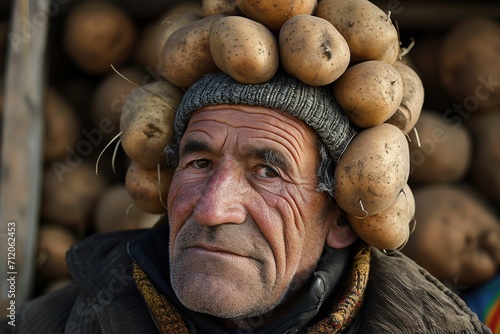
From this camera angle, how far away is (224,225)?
95.5 inches

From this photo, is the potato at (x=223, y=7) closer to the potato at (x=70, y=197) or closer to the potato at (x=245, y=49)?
the potato at (x=245, y=49)

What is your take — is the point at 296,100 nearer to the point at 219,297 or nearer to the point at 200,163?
the point at 200,163

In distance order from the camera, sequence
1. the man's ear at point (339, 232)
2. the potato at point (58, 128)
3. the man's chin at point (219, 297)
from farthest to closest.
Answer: the potato at point (58, 128) < the man's ear at point (339, 232) < the man's chin at point (219, 297)

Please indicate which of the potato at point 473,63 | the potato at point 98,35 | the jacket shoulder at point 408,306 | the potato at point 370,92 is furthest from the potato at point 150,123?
the potato at point 473,63

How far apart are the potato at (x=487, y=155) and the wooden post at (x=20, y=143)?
9.24 ft

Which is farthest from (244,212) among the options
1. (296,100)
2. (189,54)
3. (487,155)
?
(487,155)

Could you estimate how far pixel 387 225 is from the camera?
8.56 feet

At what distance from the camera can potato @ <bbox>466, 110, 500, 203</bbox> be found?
13.9ft

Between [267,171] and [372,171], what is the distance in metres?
0.40

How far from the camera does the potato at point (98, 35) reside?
15.4ft

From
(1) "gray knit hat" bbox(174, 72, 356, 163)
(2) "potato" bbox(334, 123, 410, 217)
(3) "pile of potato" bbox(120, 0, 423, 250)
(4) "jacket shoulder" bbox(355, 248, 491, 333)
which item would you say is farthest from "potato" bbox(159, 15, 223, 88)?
(4) "jacket shoulder" bbox(355, 248, 491, 333)

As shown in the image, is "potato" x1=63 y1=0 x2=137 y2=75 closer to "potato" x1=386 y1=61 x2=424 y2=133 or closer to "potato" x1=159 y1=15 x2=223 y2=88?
"potato" x1=159 y1=15 x2=223 y2=88

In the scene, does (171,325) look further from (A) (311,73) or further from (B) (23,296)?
(B) (23,296)

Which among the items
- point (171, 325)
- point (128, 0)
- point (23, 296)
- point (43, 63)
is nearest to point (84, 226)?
point (23, 296)
